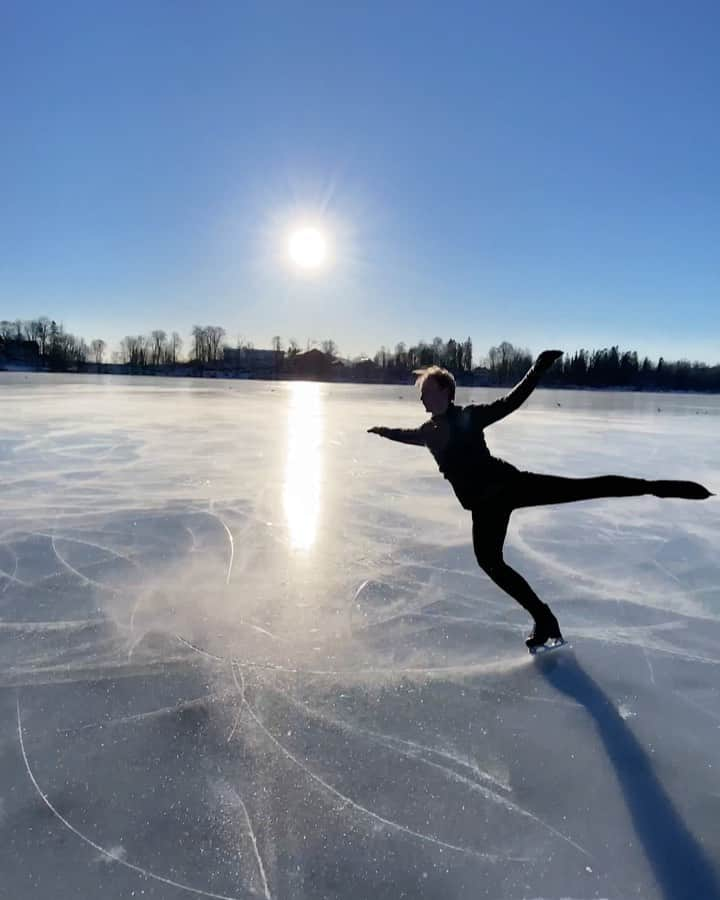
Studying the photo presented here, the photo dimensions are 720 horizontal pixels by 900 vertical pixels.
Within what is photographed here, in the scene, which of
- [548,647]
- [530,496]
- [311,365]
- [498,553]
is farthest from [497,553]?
[311,365]

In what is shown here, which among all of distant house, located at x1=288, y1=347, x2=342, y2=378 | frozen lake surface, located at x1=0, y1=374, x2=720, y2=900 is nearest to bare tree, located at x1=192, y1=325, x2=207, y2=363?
distant house, located at x1=288, y1=347, x2=342, y2=378

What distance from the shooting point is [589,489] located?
2.48 m

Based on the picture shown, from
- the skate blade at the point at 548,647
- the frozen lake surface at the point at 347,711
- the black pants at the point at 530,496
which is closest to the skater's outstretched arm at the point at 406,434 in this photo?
the black pants at the point at 530,496

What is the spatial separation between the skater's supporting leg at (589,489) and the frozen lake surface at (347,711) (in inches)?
29.2

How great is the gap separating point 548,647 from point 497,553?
50 centimetres

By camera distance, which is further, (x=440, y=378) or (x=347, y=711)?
(x=440, y=378)

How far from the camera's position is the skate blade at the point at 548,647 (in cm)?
262

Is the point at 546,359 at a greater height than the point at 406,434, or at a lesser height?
greater

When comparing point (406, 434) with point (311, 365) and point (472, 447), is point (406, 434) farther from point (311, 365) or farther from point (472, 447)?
point (311, 365)

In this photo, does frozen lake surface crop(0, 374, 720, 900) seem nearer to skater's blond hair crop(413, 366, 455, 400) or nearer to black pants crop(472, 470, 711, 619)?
black pants crop(472, 470, 711, 619)

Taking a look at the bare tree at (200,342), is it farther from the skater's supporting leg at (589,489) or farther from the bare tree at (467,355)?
the skater's supporting leg at (589,489)

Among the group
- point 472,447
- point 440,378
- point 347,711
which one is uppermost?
point 440,378

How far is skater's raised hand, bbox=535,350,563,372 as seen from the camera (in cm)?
267

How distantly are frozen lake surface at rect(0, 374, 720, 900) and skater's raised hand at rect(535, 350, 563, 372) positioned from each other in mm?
1321
